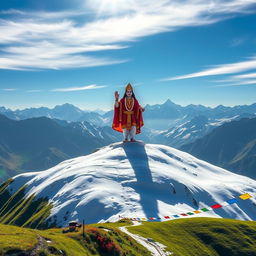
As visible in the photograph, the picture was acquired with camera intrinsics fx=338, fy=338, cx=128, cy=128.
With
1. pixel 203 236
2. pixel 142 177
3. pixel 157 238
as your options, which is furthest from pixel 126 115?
pixel 157 238

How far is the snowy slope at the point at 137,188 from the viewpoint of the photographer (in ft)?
240

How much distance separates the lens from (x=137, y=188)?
80562 millimetres

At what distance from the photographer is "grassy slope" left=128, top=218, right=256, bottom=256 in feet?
154

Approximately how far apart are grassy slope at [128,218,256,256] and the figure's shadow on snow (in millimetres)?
13185

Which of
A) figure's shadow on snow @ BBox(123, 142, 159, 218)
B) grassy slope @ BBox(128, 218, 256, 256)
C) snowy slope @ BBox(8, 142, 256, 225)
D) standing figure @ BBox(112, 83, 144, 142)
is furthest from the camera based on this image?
standing figure @ BBox(112, 83, 144, 142)

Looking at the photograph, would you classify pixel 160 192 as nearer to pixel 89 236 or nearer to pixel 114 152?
pixel 114 152

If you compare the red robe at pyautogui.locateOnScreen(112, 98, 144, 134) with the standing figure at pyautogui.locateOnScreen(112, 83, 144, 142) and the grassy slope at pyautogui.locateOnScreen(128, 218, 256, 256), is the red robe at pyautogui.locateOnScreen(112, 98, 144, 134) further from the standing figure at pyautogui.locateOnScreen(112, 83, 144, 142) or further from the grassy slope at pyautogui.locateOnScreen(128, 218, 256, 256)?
the grassy slope at pyautogui.locateOnScreen(128, 218, 256, 256)

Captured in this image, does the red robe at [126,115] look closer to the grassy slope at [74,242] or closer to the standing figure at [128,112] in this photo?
the standing figure at [128,112]

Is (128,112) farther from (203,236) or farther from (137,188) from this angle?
(203,236)

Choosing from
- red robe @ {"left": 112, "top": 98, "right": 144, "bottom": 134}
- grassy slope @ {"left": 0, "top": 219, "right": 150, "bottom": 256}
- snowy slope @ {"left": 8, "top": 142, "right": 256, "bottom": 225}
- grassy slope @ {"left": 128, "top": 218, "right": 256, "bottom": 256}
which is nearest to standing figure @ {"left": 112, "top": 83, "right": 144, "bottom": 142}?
red robe @ {"left": 112, "top": 98, "right": 144, "bottom": 134}

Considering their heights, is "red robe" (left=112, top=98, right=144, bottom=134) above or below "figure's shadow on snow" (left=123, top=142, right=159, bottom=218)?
above

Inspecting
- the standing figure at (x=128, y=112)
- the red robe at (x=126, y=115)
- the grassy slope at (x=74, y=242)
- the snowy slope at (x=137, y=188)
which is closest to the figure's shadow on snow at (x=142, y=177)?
the snowy slope at (x=137, y=188)

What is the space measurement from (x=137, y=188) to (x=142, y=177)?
16.6 ft

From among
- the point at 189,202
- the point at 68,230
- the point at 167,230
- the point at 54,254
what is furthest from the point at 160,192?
the point at 54,254
